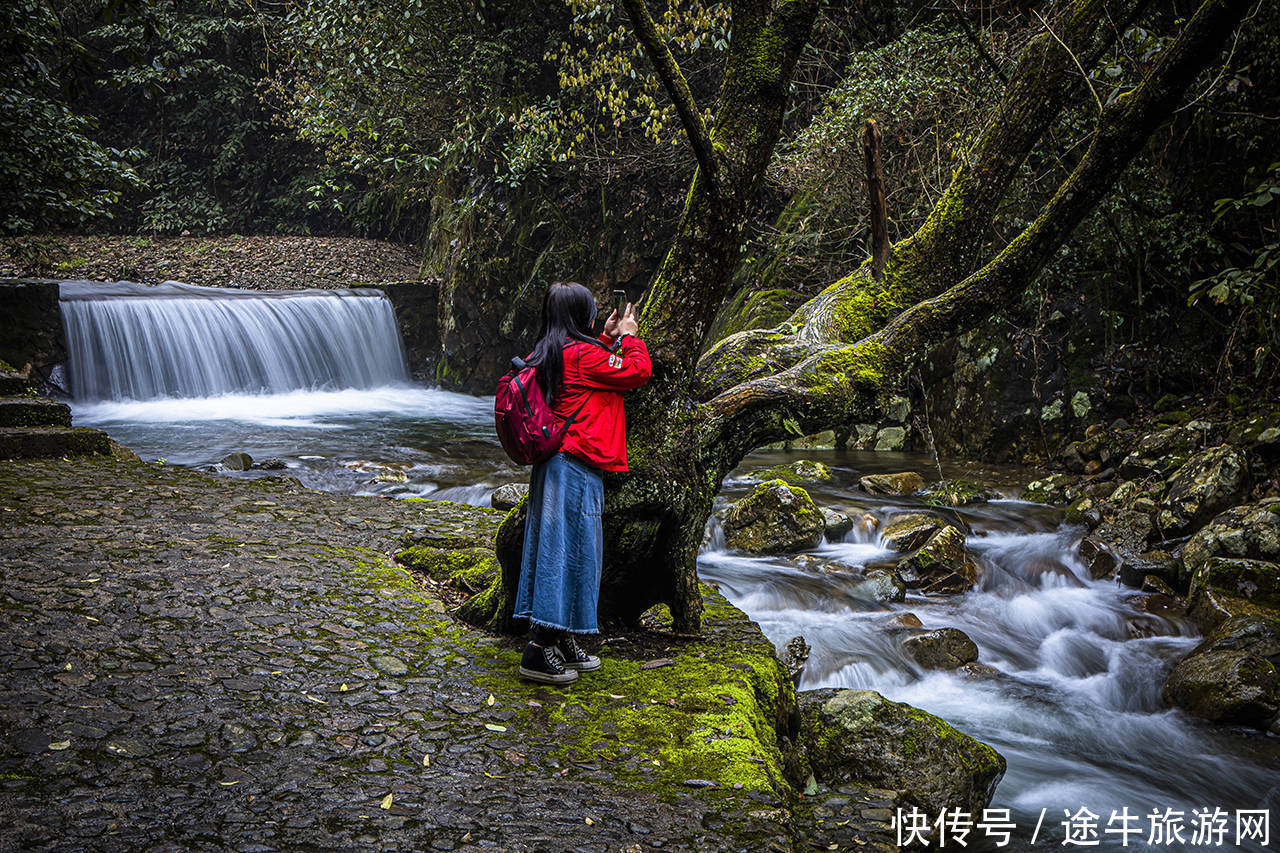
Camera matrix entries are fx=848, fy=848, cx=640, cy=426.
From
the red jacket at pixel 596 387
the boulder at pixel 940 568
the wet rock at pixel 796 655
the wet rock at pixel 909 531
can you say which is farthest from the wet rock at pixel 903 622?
the red jacket at pixel 596 387

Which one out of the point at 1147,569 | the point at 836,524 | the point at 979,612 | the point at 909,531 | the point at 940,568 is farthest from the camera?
the point at 836,524

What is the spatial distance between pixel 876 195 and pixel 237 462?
904cm

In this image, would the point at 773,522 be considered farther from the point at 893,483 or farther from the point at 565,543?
the point at 565,543

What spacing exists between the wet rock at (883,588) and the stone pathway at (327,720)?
3018 millimetres

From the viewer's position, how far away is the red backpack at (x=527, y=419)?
14.1 ft

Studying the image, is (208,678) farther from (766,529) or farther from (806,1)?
(766,529)

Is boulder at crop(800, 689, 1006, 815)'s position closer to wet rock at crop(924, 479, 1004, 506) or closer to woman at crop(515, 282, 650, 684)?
woman at crop(515, 282, 650, 684)

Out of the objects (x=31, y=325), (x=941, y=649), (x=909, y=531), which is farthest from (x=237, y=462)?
(x=941, y=649)

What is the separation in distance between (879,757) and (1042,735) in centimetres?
238

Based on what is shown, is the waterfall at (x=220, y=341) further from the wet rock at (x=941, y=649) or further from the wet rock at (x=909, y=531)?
the wet rock at (x=941, y=649)

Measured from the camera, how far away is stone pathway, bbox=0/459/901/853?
313cm

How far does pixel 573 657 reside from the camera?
4.51 meters

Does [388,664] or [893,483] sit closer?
[388,664]

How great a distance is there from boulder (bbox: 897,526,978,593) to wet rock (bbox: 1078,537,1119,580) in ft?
3.79
